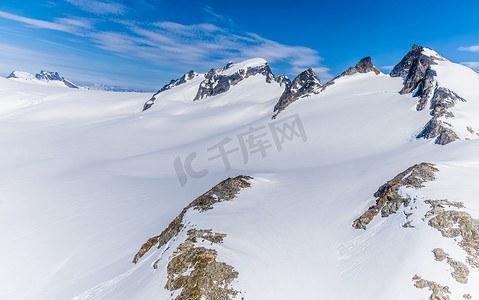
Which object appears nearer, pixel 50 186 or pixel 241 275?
pixel 241 275

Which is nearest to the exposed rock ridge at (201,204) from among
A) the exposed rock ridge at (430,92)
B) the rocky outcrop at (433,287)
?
the rocky outcrop at (433,287)

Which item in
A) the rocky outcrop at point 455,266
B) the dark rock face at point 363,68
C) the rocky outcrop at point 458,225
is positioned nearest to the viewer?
the rocky outcrop at point 455,266

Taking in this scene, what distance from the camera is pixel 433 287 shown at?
31.6 ft

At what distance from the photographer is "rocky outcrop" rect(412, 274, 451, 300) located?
9297 mm

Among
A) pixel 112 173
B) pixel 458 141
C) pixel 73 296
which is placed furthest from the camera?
pixel 112 173

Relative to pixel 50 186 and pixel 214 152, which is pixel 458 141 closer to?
pixel 214 152

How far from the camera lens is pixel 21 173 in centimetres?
3706

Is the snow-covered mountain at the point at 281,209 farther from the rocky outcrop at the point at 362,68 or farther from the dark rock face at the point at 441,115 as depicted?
the rocky outcrop at the point at 362,68

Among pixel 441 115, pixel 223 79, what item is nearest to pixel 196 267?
pixel 441 115

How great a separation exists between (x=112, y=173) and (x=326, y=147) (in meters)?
30.2

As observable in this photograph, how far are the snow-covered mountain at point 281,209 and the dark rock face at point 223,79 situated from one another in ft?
217

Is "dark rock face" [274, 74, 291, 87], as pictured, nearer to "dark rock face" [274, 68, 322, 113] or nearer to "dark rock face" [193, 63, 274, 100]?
"dark rock face" [193, 63, 274, 100]

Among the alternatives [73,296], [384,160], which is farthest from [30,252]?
[384,160]

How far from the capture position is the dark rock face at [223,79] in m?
114
